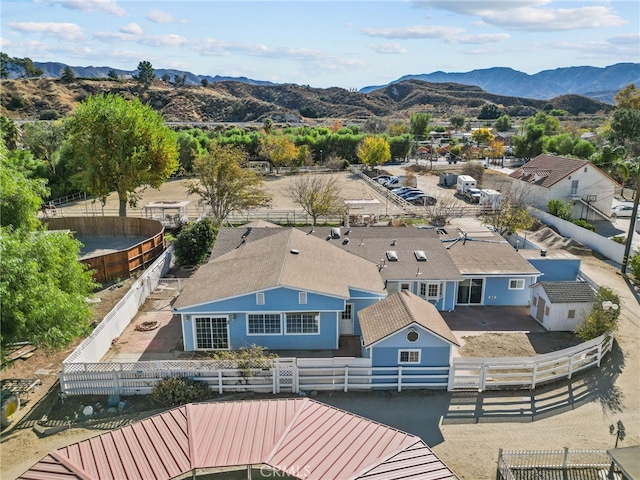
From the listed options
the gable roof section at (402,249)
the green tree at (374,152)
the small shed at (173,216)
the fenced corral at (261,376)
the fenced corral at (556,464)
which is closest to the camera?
the fenced corral at (556,464)

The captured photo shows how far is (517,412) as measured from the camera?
53.5ft

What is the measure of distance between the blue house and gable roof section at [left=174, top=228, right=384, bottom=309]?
5 cm

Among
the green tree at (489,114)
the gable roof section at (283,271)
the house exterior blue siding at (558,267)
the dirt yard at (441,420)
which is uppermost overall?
the green tree at (489,114)

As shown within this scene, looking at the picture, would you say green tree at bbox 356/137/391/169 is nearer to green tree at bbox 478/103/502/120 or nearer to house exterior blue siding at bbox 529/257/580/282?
house exterior blue siding at bbox 529/257/580/282

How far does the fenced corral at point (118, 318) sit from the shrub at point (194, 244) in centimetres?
85

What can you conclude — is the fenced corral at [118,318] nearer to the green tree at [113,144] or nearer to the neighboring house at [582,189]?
the green tree at [113,144]

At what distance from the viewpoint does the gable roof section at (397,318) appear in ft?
56.5

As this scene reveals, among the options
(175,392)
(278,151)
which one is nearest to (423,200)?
(278,151)

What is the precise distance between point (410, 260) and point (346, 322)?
5.24m

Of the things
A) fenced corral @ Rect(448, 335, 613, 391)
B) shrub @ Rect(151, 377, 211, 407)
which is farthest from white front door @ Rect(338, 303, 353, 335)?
shrub @ Rect(151, 377, 211, 407)

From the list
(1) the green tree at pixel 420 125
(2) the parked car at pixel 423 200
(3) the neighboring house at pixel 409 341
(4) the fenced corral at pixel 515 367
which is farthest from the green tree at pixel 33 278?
(1) the green tree at pixel 420 125

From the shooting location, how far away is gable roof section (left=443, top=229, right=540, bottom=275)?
24.6 m

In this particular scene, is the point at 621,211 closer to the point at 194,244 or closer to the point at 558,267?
the point at 558,267

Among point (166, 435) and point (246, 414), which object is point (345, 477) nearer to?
point (246, 414)
